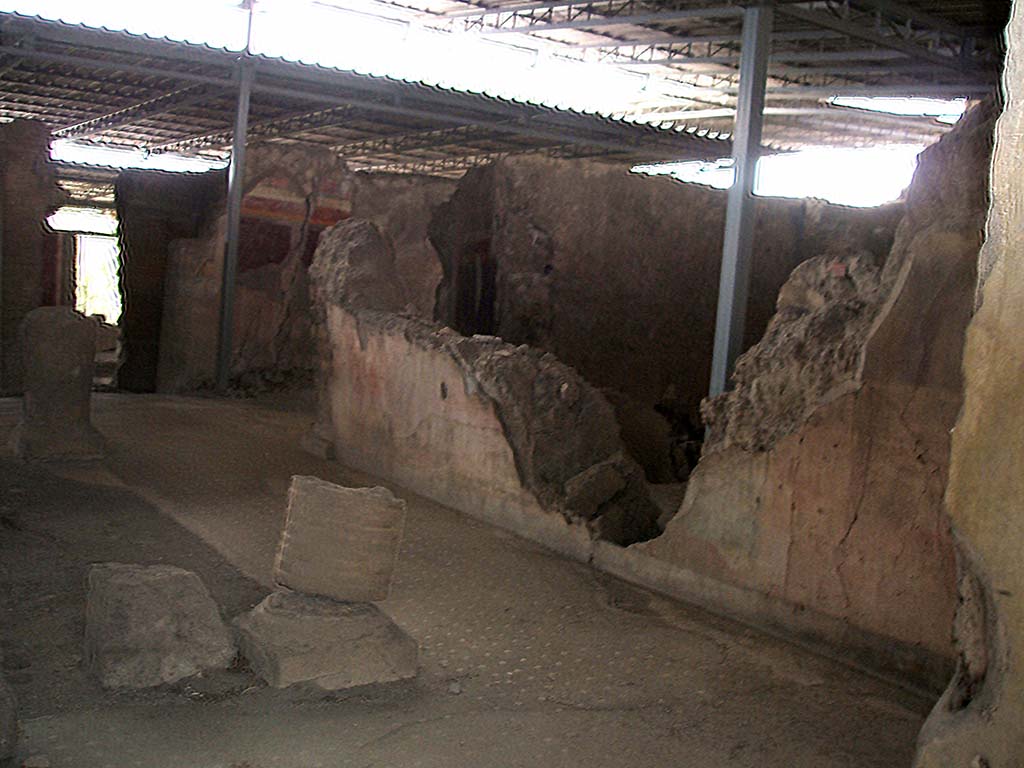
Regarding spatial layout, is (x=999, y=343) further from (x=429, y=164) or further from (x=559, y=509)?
(x=429, y=164)

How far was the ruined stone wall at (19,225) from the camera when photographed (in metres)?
11.5

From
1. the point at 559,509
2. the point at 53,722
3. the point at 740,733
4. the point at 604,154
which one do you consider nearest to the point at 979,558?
the point at 740,733

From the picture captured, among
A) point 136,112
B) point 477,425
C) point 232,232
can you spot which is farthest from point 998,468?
point 136,112

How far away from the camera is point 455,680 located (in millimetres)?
3795

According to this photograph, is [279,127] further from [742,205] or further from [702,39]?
[742,205]

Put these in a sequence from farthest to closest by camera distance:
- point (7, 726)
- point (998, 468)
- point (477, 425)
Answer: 1. point (477, 425)
2. point (7, 726)
3. point (998, 468)

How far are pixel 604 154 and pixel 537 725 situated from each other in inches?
568

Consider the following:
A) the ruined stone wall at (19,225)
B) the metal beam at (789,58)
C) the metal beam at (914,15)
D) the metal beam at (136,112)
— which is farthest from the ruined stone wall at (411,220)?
the metal beam at (914,15)

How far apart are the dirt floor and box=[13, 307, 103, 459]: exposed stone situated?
967 millimetres

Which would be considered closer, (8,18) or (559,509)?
(559,509)

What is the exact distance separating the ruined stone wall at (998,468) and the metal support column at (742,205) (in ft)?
17.0

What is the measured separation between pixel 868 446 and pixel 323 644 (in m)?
2.27

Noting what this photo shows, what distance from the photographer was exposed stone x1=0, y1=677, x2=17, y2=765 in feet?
8.95

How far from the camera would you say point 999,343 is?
2.00 m
